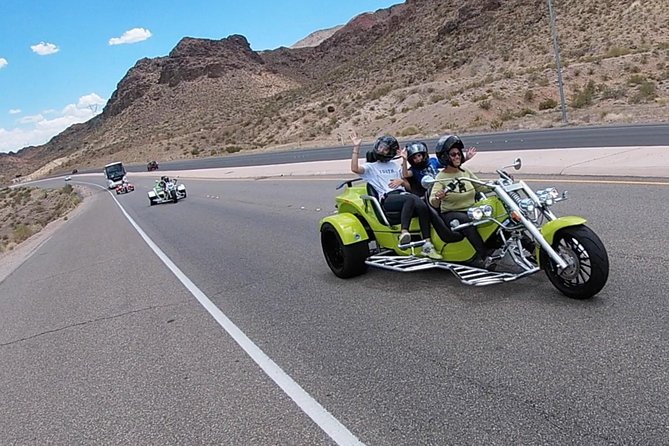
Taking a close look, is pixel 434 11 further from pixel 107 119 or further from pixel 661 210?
pixel 107 119

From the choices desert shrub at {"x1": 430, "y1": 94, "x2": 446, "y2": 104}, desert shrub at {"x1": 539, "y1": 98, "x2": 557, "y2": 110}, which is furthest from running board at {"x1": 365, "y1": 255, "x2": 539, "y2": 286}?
desert shrub at {"x1": 430, "y1": 94, "x2": 446, "y2": 104}

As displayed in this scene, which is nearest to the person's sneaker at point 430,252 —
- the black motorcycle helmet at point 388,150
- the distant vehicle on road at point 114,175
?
the black motorcycle helmet at point 388,150

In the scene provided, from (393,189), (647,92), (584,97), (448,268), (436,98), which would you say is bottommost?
(647,92)

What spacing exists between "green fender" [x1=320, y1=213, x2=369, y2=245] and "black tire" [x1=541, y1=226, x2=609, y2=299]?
234 centimetres

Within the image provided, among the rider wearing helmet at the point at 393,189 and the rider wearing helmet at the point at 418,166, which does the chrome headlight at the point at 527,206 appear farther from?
the rider wearing helmet at the point at 418,166

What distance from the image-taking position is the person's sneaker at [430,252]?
20.2 feet

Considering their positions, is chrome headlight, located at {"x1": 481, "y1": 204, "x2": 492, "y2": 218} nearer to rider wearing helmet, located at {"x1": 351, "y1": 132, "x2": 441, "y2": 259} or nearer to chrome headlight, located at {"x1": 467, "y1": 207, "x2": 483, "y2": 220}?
chrome headlight, located at {"x1": 467, "y1": 207, "x2": 483, "y2": 220}

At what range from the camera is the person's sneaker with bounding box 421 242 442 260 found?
6164 mm

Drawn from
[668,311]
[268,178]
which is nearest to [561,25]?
[268,178]

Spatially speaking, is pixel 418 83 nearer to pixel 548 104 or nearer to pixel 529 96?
pixel 529 96

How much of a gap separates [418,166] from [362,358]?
2931 mm

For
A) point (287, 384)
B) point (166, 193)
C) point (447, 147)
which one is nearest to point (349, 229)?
point (447, 147)

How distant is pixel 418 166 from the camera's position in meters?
7.00

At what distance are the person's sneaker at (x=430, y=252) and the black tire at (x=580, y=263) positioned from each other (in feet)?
4.03
